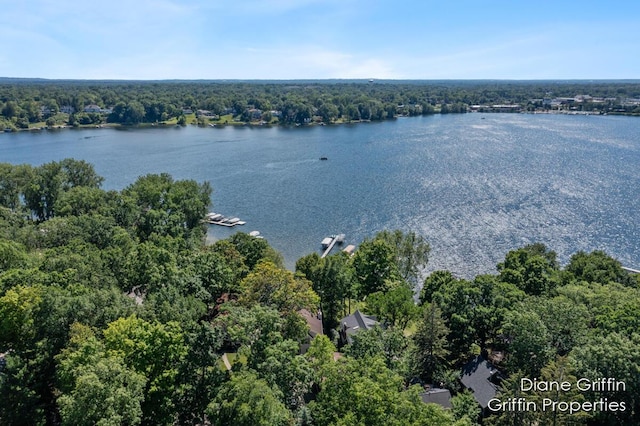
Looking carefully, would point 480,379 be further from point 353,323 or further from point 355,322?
point 353,323

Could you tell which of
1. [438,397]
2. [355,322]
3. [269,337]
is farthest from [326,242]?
[269,337]

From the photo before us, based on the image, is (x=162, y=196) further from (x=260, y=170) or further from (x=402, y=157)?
(x=402, y=157)

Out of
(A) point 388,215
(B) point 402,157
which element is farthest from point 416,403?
(B) point 402,157

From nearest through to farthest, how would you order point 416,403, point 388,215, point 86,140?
point 416,403 < point 388,215 < point 86,140

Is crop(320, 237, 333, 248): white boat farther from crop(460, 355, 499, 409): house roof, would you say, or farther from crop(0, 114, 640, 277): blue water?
crop(460, 355, 499, 409): house roof

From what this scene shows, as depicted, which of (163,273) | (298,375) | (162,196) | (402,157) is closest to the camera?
(298,375)

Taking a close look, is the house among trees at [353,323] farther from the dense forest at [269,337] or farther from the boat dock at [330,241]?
the boat dock at [330,241]
